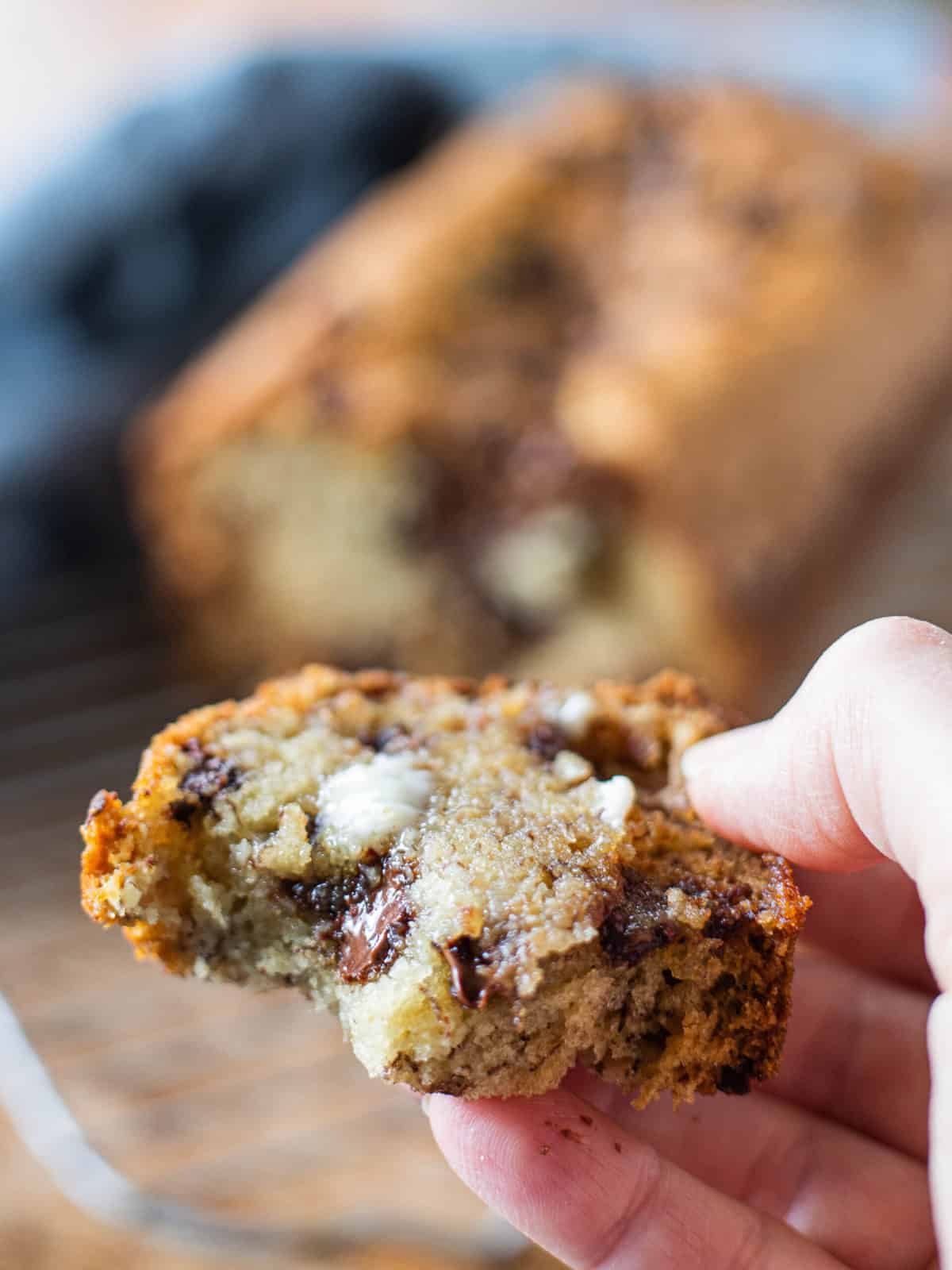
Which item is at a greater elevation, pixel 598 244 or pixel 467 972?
pixel 598 244

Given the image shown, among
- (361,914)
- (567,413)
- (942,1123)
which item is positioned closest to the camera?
(942,1123)

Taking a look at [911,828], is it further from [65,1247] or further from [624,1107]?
[65,1247]

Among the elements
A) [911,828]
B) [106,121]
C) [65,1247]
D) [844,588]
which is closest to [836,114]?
[844,588]

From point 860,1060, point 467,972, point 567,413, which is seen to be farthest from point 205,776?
point 567,413

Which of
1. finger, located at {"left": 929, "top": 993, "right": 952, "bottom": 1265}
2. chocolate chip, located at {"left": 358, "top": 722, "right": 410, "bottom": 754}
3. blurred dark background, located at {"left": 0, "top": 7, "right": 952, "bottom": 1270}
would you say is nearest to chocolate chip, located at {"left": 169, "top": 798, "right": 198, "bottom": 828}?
chocolate chip, located at {"left": 358, "top": 722, "right": 410, "bottom": 754}

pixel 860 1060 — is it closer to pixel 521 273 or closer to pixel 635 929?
pixel 635 929

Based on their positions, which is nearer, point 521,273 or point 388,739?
point 388,739

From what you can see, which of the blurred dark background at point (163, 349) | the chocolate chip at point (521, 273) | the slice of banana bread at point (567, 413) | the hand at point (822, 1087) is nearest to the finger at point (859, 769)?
the hand at point (822, 1087)
